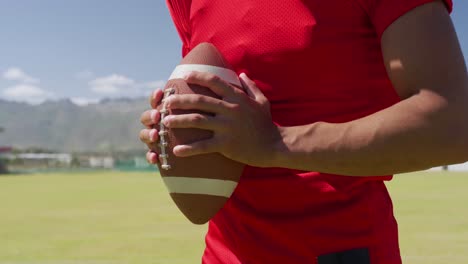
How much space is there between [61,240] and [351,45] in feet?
27.5

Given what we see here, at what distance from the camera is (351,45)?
1767mm

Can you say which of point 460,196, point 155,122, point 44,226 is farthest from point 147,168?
point 155,122

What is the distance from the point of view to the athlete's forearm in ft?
5.01

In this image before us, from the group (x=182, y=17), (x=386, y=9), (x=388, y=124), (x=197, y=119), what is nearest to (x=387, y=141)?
(x=388, y=124)

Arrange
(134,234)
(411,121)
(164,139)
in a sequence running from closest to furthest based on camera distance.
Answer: (411,121) → (164,139) → (134,234)

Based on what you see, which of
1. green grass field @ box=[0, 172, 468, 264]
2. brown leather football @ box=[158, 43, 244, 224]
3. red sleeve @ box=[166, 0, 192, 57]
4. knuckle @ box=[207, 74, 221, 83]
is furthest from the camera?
green grass field @ box=[0, 172, 468, 264]

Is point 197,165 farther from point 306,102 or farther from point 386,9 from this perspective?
point 386,9

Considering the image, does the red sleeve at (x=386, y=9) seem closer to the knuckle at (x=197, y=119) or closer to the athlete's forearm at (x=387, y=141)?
the athlete's forearm at (x=387, y=141)

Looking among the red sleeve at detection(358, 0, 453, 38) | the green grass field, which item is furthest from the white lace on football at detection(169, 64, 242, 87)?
the green grass field

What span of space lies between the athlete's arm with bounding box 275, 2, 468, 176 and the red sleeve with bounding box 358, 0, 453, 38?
1 centimetres

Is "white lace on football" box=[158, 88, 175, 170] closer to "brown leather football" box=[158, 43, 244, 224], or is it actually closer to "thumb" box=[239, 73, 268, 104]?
"brown leather football" box=[158, 43, 244, 224]

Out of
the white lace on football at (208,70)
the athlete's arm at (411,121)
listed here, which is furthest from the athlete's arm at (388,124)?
the white lace on football at (208,70)

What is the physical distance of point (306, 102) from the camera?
1.82 m

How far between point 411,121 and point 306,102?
1.22 ft
